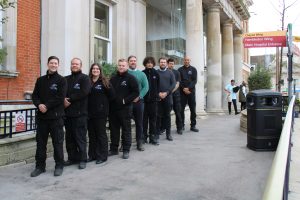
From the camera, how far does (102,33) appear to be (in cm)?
1240

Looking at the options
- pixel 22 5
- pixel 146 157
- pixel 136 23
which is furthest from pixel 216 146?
pixel 136 23

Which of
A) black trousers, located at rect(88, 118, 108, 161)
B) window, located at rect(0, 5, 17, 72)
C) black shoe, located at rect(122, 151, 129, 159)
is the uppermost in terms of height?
window, located at rect(0, 5, 17, 72)

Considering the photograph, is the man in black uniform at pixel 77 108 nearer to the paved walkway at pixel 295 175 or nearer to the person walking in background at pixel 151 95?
the person walking in background at pixel 151 95

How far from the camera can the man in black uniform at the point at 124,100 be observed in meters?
6.88

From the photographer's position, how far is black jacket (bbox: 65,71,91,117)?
6.02m

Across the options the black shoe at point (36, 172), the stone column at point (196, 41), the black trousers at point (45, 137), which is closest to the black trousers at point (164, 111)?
the black trousers at point (45, 137)

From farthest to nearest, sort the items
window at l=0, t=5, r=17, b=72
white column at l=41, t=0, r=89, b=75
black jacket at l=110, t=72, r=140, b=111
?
white column at l=41, t=0, r=89, b=75 → window at l=0, t=5, r=17, b=72 → black jacket at l=110, t=72, r=140, b=111

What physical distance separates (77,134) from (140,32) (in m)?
8.41

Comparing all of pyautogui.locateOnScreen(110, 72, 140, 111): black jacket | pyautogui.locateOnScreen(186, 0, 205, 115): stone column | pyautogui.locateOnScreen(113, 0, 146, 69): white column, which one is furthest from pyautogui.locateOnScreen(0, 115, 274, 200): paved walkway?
pyautogui.locateOnScreen(186, 0, 205, 115): stone column

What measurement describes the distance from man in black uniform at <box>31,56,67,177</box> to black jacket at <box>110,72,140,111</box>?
4.41 ft

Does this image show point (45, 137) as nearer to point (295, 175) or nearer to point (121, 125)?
point (121, 125)

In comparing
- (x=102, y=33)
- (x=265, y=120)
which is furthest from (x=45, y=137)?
(x=102, y=33)

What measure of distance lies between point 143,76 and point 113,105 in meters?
0.96

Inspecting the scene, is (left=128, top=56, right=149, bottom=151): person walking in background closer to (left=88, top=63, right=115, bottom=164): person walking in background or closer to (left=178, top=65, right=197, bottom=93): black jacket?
(left=88, top=63, right=115, bottom=164): person walking in background
